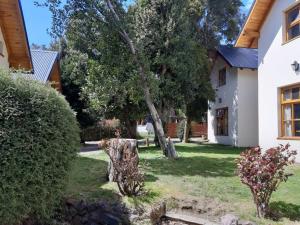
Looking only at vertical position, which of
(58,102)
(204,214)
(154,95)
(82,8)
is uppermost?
(82,8)

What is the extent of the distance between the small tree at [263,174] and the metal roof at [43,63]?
12620 mm

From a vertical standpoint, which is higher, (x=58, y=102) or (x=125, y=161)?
(x=58, y=102)

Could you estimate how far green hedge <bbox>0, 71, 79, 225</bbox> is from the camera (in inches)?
229

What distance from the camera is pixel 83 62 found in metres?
19.5

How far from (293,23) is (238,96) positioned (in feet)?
30.5

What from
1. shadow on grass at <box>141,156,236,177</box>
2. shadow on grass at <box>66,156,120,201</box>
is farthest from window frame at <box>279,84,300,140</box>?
shadow on grass at <box>66,156,120,201</box>

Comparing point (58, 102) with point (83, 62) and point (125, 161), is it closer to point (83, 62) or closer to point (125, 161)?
point (125, 161)

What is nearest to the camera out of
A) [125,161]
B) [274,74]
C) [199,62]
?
[125,161]

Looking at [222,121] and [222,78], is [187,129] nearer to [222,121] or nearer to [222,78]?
[222,121]

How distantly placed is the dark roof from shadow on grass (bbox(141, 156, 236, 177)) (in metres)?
9.67

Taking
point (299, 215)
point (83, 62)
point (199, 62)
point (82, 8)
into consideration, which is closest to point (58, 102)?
point (299, 215)

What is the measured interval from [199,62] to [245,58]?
381 cm

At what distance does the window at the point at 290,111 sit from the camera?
13.7 meters

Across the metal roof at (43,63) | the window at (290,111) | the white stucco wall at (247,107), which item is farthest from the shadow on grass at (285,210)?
the white stucco wall at (247,107)
